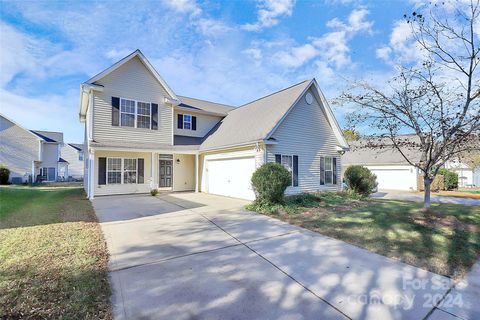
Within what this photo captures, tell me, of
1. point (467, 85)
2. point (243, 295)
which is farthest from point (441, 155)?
point (243, 295)

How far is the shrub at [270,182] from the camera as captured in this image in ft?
31.9

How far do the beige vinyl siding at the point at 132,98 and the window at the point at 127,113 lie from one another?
0.26 meters

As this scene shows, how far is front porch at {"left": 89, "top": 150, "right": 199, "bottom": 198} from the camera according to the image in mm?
13578

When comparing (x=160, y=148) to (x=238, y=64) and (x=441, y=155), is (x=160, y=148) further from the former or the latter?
(x=441, y=155)

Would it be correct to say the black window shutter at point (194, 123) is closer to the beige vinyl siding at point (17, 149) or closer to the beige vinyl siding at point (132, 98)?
the beige vinyl siding at point (132, 98)

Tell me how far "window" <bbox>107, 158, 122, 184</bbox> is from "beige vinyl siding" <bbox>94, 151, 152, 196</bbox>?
247mm

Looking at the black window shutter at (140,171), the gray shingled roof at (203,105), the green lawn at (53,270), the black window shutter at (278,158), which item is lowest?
the green lawn at (53,270)

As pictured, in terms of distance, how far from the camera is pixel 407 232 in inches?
249

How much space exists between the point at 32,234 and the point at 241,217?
581 centimetres

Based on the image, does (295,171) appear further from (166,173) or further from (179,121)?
(179,121)

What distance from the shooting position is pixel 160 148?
14.2 m

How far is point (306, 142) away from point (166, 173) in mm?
9442

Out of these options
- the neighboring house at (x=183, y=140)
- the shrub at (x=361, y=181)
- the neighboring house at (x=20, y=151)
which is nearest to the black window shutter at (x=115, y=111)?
the neighboring house at (x=183, y=140)

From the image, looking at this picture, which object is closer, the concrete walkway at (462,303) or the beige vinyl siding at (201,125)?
the concrete walkway at (462,303)
